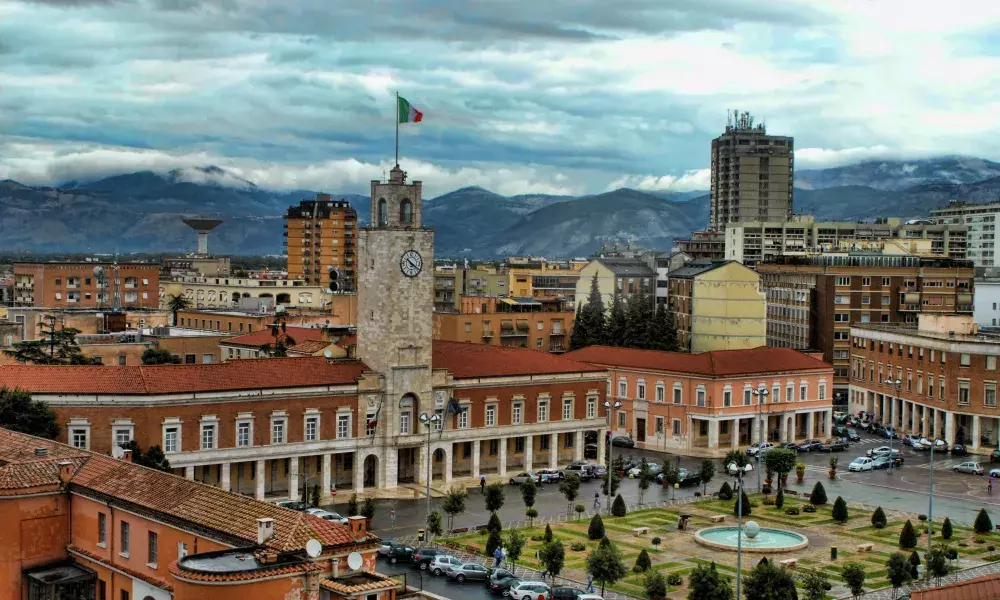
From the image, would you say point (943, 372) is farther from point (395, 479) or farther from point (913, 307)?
point (395, 479)

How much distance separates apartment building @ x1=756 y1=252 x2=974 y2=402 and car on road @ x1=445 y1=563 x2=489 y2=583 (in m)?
77.9

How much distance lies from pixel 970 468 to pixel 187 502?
2581 inches

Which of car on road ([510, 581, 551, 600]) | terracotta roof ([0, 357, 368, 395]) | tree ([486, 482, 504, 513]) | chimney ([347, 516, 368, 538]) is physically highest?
terracotta roof ([0, 357, 368, 395])

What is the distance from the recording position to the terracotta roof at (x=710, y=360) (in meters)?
95.6

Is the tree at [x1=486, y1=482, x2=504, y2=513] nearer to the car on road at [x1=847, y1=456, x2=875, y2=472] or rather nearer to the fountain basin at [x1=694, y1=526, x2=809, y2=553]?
the fountain basin at [x1=694, y1=526, x2=809, y2=553]

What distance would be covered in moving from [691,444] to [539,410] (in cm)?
1594

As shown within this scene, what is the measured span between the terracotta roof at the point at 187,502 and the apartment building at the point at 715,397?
56.1 meters

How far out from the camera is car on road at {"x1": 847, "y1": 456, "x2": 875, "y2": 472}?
286ft

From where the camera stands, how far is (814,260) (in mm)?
139125

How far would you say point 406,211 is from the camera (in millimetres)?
78750

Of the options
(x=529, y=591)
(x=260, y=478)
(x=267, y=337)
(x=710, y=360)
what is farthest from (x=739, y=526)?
(x=267, y=337)

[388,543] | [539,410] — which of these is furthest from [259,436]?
[539,410]

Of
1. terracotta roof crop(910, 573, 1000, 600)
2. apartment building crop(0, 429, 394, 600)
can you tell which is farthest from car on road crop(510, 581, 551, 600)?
terracotta roof crop(910, 573, 1000, 600)

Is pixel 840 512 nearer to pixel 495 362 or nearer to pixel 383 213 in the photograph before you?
pixel 495 362
